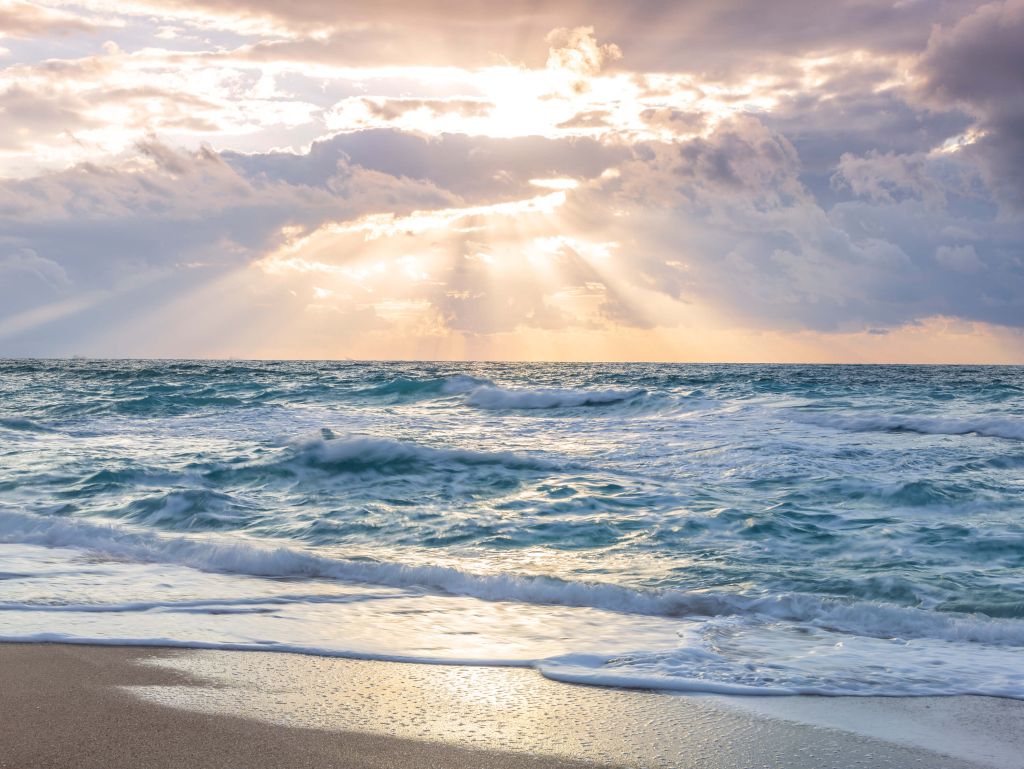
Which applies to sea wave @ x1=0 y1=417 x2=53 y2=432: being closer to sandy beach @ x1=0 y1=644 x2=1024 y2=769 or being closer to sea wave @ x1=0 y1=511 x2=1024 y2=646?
sea wave @ x1=0 y1=511 x2=1024 y2=646

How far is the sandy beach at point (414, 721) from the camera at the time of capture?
11.4 feet

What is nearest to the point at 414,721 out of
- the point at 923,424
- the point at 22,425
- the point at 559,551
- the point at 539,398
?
the point at 559,551

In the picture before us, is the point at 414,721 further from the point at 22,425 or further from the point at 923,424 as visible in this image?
the point at 22,425

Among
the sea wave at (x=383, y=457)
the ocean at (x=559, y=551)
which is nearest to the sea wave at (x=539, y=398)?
the ocean at (x=559, y=551)

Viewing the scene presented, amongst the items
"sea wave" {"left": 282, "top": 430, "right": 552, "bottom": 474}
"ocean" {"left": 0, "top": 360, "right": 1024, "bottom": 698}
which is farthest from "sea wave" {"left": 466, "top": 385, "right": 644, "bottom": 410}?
"sea wave" {"left": 282, "top": 430, "right": 552, "bottom": 474}

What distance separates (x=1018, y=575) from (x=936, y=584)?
916 millimetres

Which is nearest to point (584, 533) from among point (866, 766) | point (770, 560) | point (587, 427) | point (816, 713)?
point (770, 560)

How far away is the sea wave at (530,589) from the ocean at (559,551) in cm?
3

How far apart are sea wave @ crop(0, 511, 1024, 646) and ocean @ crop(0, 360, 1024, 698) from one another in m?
0.03

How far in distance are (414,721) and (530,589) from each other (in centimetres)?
306

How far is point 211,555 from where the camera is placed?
8.01 meters

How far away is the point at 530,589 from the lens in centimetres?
686

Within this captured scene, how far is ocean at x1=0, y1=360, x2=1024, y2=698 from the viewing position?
17.2ft

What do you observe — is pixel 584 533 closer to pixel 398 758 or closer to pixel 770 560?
pixel 770 560
